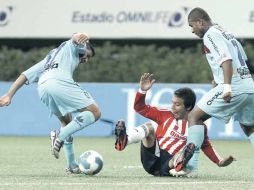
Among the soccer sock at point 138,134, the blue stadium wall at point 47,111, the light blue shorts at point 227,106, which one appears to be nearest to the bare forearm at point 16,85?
the soccer sock at point 138,134

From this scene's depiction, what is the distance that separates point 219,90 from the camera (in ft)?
34.2

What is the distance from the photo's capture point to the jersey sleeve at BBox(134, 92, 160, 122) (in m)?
10.9

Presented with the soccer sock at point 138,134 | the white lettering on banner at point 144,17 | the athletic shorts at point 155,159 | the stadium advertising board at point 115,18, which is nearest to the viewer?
the soccer sock at point 138,134

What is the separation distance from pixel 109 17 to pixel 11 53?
2.94m

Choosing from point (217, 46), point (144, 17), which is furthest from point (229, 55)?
point (144, 17)

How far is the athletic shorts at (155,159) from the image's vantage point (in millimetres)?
10797

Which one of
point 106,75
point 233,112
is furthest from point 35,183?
point 106,75

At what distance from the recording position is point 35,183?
10016mm

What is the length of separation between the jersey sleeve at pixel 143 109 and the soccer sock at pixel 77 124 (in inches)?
20.0

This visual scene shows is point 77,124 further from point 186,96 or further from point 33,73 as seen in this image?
point 186,96

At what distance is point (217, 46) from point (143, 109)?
1192 millimetres

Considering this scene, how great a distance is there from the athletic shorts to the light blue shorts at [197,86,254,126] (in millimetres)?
728

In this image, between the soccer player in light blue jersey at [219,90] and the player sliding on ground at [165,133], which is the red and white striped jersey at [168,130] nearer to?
the player sliding on ground at [165,133]

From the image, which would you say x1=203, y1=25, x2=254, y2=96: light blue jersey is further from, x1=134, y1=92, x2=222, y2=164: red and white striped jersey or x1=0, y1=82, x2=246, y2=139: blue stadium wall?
x1=0, y1=82, x2=246, y2=139: blue stadium wall
